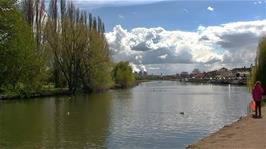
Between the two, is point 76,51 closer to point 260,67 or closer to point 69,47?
point 69,47

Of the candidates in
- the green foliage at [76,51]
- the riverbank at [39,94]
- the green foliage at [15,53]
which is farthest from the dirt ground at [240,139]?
the green foliage at [76,51]

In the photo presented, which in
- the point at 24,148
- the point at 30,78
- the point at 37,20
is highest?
the point at 37,20

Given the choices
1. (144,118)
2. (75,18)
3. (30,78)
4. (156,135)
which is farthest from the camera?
(75,18)

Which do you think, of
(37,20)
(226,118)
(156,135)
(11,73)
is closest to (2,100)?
(37,20)

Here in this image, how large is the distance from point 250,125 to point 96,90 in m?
68.7

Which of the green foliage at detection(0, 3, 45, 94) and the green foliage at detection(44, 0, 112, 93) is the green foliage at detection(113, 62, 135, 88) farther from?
the green foliage at detection(0, 3, 45, 94)

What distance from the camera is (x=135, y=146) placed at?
22.4m

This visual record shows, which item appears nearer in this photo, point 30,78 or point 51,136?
point 51,136

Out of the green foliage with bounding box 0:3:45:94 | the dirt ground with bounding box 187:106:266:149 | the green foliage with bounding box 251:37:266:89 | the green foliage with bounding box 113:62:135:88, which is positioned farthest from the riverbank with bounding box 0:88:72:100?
the green foliage with bounding box 113:62:135:88

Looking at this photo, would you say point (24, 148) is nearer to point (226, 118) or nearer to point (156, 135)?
point (156, 135)

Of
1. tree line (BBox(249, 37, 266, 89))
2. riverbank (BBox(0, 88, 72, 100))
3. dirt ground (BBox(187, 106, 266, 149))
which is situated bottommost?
dirt ground (BBox(187, 106, 266, 149))

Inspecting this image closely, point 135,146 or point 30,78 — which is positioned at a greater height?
point 30,78

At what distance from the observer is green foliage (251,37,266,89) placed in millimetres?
50500

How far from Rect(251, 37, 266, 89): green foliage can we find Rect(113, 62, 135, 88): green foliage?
258ft
